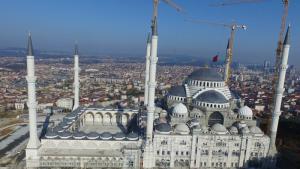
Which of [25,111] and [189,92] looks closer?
[189,92]

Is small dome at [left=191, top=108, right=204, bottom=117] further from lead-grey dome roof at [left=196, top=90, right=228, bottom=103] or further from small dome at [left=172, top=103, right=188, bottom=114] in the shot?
lead-grey dome roof at [left=196, top=90, right=228, bottom=103]

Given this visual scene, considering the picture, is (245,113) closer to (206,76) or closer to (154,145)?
(206,76)

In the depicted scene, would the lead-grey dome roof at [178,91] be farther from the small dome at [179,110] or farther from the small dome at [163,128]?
the small dome at [163,128]

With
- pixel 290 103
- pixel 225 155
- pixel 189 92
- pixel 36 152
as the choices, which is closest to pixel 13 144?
pixel 36 152

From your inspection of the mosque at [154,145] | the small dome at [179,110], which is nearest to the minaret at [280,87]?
the mosque at [154,145]

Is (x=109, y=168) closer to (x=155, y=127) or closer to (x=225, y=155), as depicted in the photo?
(x=155, y=127)

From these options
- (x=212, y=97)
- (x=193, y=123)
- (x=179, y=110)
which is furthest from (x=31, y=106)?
(x=212, y=97)
